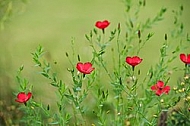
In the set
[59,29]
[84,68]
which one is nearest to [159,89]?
[84,68]

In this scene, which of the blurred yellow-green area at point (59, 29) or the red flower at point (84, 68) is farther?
the blurred yellow-green area at point (59, 29)

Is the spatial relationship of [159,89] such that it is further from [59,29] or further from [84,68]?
[59,29]

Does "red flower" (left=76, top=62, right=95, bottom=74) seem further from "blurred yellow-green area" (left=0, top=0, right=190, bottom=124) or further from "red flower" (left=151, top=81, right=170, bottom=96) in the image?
"blurred yellow-green area" (left=0, top=0, right=190, bottom=124)

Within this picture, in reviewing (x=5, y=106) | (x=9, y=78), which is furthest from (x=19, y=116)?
(x=9, y=78)

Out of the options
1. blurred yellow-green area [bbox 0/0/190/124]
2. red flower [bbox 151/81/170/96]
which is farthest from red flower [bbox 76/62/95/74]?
blurred yellow-green area [bbox 0/0/190/124]

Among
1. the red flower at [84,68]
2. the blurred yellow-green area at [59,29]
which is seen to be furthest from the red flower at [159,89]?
the blurred yellow-green area at [59,29]

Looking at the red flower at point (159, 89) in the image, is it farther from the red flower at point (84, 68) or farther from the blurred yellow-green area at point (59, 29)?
the blurred yellow-green area at point (59, 29)

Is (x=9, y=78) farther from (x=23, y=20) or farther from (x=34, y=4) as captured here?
(x=34, y=4)

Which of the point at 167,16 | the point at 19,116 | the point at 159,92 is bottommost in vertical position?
the point at 19,116
